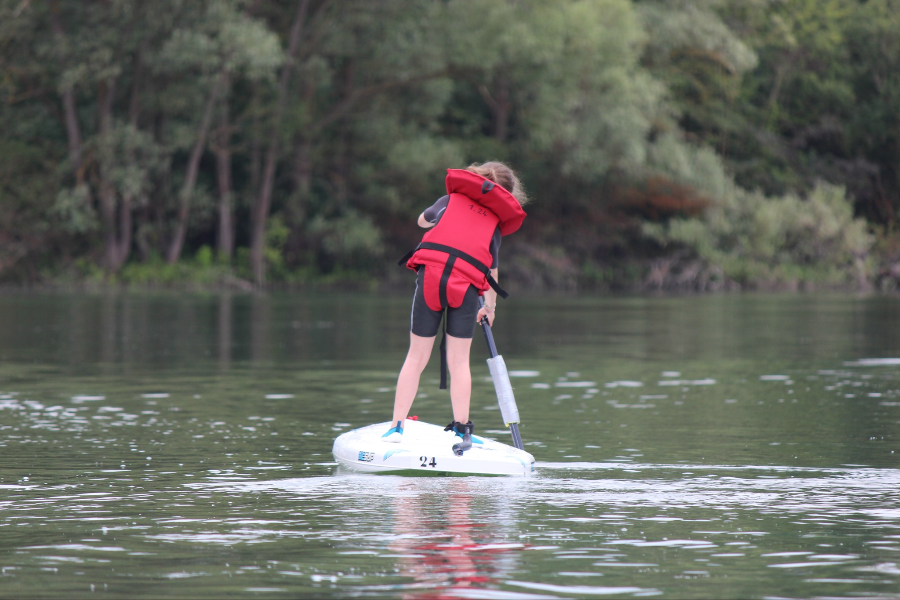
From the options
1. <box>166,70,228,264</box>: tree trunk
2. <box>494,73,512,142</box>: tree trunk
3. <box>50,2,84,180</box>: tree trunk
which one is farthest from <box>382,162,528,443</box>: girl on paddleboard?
<box>494,73,512,142</box>: tree trunk

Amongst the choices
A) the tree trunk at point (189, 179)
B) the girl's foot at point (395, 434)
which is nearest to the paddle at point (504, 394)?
the girl's foot at point (395, 434)

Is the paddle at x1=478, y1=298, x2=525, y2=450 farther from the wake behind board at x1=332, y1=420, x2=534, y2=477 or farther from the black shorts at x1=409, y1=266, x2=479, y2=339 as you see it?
the wake behind board at x1=332, y1=420, x2=534, y2=477

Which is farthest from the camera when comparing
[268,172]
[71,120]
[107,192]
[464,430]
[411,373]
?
[268,172]

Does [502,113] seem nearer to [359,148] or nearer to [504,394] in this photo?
[359,148]

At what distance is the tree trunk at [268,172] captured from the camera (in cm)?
4734

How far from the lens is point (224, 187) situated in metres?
47.6

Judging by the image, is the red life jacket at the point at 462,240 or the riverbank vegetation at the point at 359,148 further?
the riverbank vegetation at the point at 359,148

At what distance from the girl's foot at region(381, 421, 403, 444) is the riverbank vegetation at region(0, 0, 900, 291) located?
34296mm

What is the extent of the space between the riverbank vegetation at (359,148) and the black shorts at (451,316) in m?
34.1

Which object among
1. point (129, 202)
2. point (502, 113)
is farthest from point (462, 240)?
point (502, 113)

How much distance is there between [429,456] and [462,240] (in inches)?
52.0

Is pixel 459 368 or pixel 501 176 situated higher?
pixel 501 176

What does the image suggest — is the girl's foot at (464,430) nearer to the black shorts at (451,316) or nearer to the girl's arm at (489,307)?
the black shorts at (451,316)

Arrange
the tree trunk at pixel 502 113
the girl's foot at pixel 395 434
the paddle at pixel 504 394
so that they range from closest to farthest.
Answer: the girl's foot at pixel 395 434
the paddle at pixel 504 394
the tree trunk at pixel 502 113
